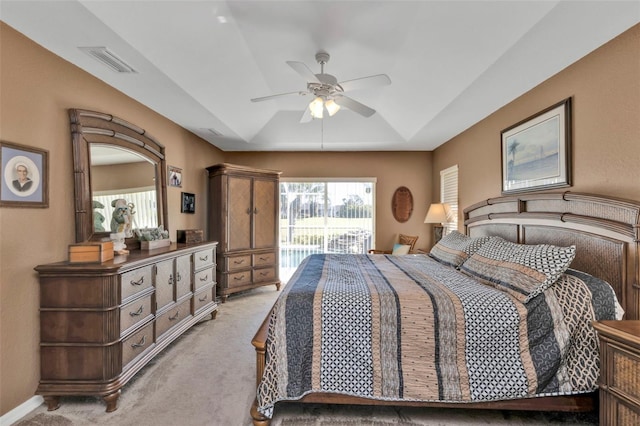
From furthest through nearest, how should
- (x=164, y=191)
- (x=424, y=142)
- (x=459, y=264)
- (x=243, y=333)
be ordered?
(x=424, y=142), (x=164, y=191), (x=243, y=333), (x=459, y=264)

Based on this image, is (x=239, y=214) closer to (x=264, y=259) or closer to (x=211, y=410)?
(x=264, y=259)

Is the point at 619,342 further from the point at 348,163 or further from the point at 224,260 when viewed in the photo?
the point at 348,163

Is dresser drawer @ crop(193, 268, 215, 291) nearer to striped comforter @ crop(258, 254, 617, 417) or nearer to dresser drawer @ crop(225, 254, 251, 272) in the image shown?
dresser drawer @ crop(225, 254, 251, 272)

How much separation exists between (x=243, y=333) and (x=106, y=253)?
1610mm

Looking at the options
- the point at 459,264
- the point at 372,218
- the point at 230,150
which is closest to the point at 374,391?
the point at 459,264

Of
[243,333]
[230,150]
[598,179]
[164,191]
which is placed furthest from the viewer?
[230,150]

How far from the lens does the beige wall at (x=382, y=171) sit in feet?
17.6

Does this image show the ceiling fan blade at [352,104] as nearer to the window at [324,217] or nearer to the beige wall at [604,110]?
the beige wall at [604,110]

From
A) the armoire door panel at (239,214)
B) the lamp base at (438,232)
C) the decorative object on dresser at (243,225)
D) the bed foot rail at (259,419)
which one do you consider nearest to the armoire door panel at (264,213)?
the decorative object on dresser at (243,225)

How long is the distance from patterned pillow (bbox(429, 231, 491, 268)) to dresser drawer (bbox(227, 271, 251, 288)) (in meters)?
2.77

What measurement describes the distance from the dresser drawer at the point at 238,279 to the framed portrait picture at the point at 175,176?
1509mm

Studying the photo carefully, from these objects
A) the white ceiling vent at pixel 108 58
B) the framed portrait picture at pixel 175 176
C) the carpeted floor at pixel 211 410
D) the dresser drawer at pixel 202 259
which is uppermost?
the white ceiling vent at pixel 108 58

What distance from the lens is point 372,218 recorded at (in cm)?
545

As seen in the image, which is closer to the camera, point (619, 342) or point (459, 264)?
point (619, 342)
